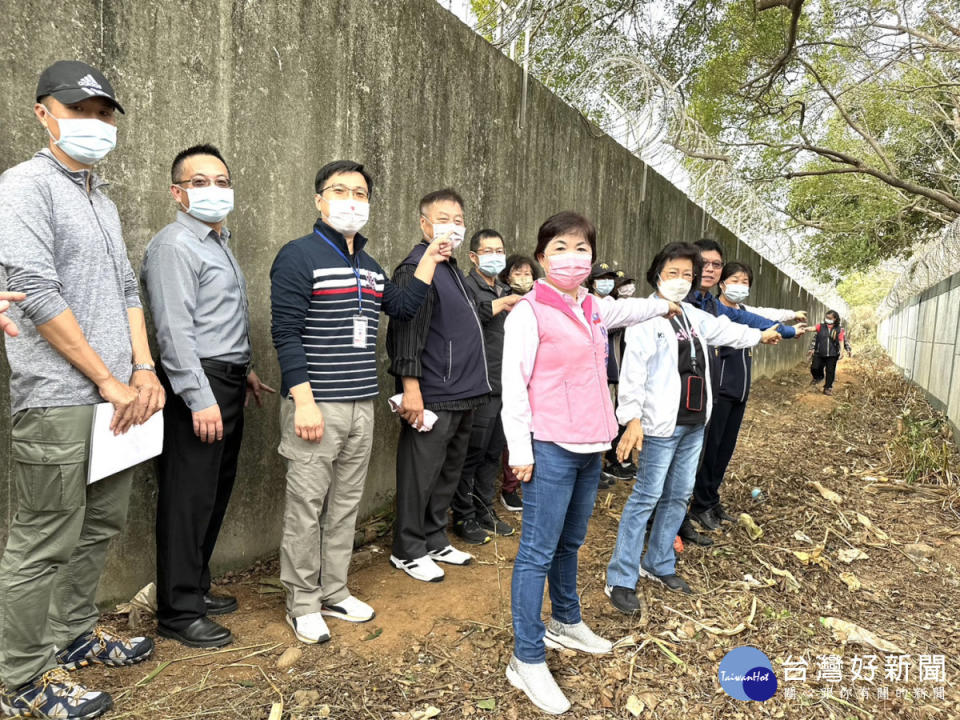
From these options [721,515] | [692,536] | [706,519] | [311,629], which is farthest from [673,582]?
[311,629]

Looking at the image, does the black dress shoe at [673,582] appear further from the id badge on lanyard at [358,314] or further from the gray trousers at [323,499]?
the id badge on lanyard at [358,314]

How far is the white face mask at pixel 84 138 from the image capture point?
80.8 inches

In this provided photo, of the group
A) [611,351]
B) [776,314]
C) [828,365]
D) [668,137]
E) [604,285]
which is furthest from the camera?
[828,365]

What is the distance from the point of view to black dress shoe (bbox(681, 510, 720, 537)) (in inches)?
169

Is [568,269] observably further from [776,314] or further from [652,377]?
[776,314]

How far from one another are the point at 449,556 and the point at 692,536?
164 cm

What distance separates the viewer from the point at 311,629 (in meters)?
2.63

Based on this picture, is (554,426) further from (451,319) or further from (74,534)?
(74,534)

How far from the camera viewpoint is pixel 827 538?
4.25 metres

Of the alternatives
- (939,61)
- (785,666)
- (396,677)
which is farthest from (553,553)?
(939,61)

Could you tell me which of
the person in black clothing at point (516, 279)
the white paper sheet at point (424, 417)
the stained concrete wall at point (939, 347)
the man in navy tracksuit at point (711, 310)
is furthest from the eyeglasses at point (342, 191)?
the stained concrete wall at point (939, 347)

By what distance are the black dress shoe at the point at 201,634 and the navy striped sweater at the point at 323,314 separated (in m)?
1.00

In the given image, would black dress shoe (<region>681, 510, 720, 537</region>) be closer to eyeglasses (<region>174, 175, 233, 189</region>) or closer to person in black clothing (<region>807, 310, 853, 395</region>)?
eyeglasses (<region>174, 175, 233, 189</region>)

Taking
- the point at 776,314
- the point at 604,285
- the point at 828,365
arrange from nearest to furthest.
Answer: the point at 776,314, the point at 604,285, the point at 828,365
